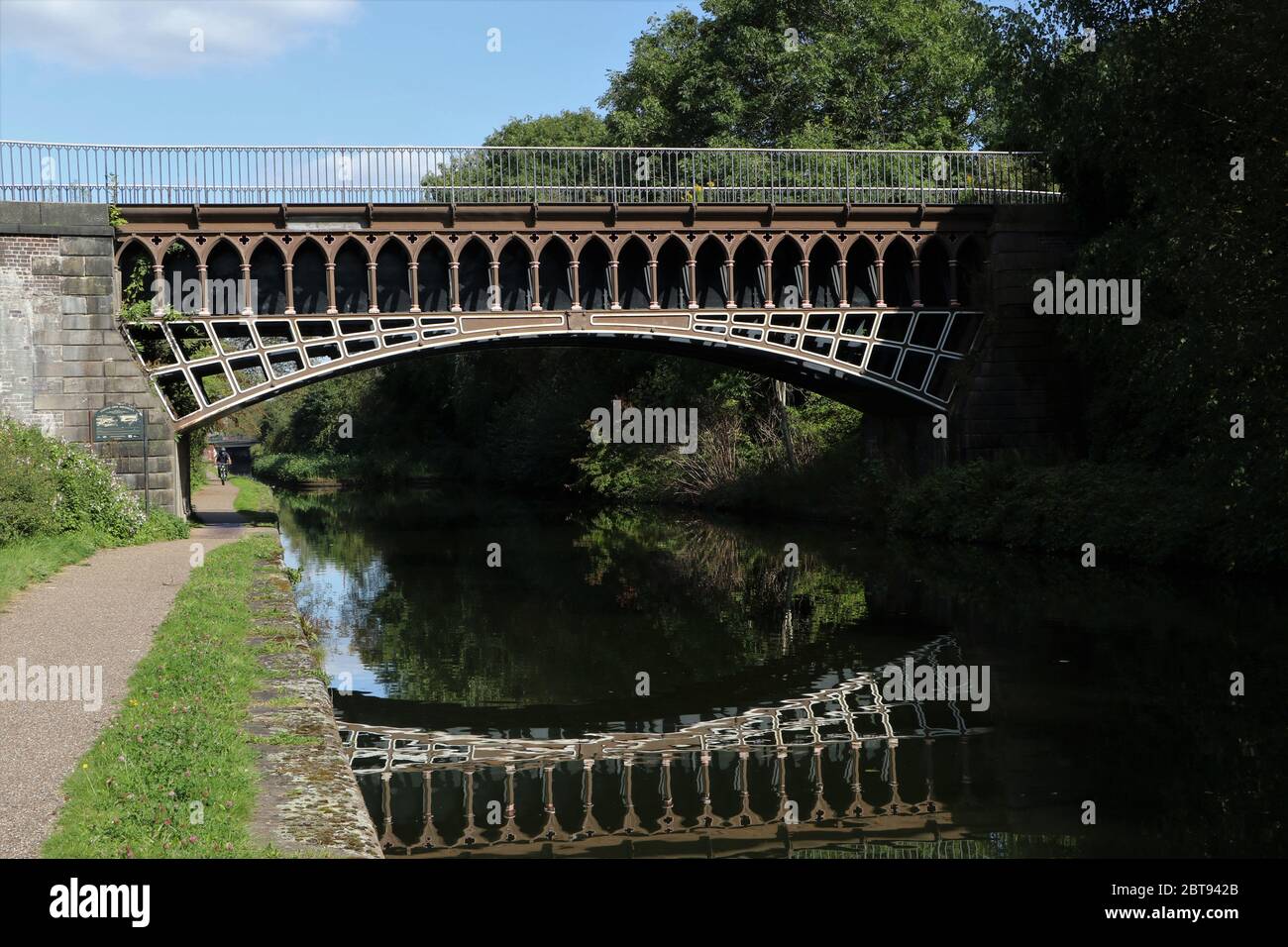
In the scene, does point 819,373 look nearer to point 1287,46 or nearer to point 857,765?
point 1287,46

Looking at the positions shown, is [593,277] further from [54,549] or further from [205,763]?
[205,763]

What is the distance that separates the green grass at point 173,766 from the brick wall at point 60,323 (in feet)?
49.5

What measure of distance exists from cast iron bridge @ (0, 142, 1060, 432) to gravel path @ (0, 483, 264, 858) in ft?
17.3

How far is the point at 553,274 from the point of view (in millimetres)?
29688

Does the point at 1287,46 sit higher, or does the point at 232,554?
the point at 1287,46

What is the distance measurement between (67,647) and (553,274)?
18.2 m

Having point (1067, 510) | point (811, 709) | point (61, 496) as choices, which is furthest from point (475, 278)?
point (811, 709)

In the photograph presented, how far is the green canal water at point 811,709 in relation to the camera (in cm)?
877

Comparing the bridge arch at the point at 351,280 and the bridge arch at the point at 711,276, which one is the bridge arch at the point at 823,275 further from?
the bridge arch at the point at 351,280

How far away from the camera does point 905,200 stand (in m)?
31.5

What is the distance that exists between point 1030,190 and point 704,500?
49.5ft

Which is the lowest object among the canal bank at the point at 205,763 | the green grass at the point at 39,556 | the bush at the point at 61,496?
the canal bank at the point at 205,763

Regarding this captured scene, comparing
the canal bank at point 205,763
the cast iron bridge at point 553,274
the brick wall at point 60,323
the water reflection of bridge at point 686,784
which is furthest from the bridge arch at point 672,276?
the water reflection of bridge at point 686,784
